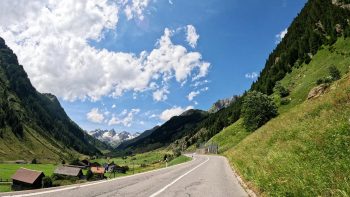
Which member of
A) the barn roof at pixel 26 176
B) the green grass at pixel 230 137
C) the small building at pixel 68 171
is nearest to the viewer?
the barn roof at pixel 26 176

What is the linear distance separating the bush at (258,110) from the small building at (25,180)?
56424 millimetres

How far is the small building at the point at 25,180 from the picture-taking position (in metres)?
87.1

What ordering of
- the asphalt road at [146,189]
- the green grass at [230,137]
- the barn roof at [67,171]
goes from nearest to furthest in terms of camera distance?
1. the asphalt road at [146,189]
2. the green grass at [230,137]
3. the barn roof at [67,171]

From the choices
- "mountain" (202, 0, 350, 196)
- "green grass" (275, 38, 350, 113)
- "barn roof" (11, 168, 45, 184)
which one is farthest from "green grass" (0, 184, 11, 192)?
"green grass" (275, 38, 350, 113)

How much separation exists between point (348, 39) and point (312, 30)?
25803 mm

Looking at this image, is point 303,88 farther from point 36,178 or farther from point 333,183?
point 333,183

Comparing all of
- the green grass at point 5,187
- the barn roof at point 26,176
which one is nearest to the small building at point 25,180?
the barn roof at point 26,176

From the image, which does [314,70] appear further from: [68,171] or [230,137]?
[68,171]

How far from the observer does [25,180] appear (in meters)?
87.6

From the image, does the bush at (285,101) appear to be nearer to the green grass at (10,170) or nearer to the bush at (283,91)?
the bush at (283,91)

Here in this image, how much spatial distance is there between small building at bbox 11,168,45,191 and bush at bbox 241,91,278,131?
5642 centimetres

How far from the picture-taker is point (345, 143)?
35.6 ft

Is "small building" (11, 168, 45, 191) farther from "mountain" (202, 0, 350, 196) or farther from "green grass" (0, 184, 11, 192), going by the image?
"mountain" (202, 0, 350, 196)

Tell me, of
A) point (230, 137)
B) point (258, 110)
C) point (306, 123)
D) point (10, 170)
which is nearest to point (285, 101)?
point (258, 110)
